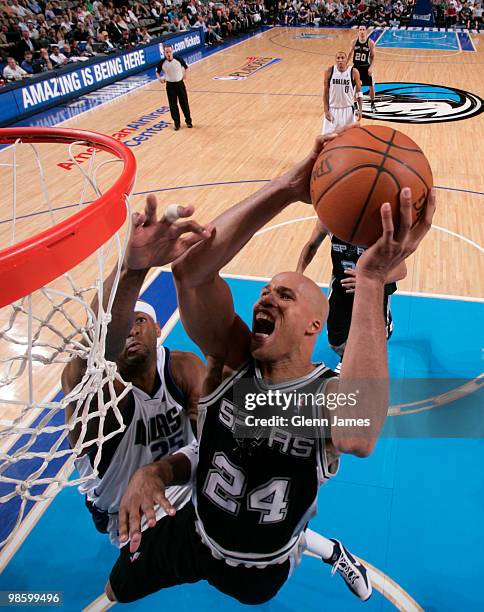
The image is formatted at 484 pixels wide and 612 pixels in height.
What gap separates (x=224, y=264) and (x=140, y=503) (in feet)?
3.20

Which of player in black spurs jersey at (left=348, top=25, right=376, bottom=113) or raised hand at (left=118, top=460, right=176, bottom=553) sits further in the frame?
player in black spurs jersey at (left=348, top=25, right=376, bottom=113)

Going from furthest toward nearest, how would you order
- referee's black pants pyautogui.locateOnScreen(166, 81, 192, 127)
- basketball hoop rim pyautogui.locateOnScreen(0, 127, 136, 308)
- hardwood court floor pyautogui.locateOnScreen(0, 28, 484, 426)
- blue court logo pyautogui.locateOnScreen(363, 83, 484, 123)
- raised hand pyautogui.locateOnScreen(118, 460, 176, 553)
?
blue court logo pyautogui.locateOnScreen(363, 83, 484, 123) < referee's black pants pyautogui.locateOnScreen(166, 81, 192, 127) < hardwood court floor pyautogui.locateOnScreen(0, 28, 484, 426) < raised hand pyautogui.locateOnScreen(118, 460, 176, 553) < basketball hoop rim pyautogui.locateOnScreen(0, 127, 136, 308)

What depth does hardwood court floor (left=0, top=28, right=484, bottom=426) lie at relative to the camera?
19.6 feet


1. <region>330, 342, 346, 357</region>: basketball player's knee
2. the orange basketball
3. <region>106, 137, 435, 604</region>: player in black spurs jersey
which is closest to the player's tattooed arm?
<region>106, 137, 435, 604</region>: player in black spurs jersey

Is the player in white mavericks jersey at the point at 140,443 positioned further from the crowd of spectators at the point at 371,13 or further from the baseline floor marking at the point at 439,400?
the crowd of spectators at the point at 371,13

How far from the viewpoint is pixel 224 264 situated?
194 cm

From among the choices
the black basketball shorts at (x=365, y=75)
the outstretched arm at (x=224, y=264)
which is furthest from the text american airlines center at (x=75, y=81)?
the outstretched arm at (x=224, y=264)

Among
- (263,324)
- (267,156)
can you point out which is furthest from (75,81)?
(263,324)

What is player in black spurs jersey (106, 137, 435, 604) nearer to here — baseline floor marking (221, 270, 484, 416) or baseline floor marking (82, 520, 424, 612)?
baseline floor marking (82, 520, 424, 612)

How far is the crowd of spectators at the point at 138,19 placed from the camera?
1349cm

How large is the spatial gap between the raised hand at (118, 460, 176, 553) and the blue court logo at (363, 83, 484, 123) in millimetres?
9789

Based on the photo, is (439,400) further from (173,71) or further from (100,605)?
(173,71)

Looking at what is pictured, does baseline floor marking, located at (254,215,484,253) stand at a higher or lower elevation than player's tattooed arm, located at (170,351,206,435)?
lower

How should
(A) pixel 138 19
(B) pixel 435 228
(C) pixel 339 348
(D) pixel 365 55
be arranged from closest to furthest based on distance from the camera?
(C) pixel 339 348
(B) pixel 435 228
(D) pixel 365 55
(A) pixel 138 19
